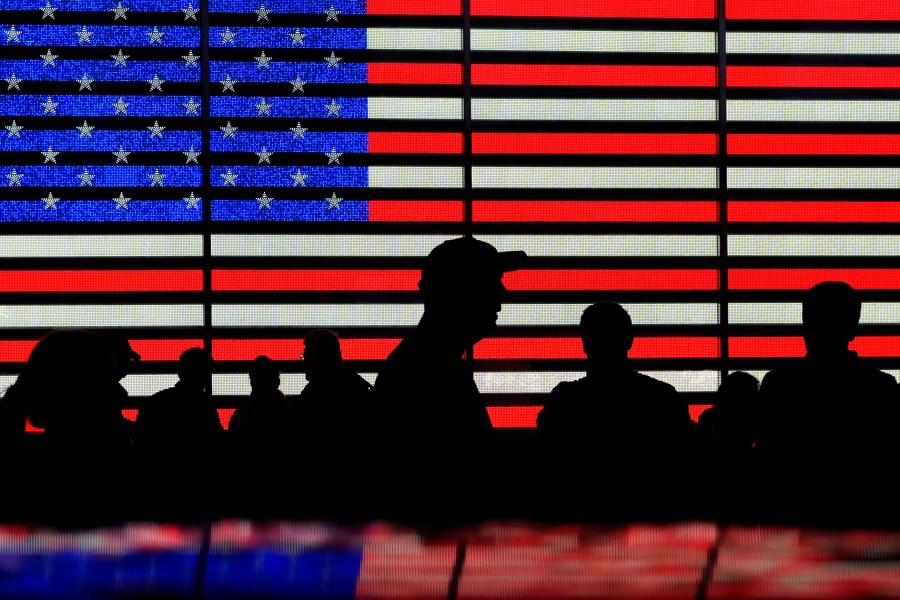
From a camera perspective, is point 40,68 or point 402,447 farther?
point 40,68

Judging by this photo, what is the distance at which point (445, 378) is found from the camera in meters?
1.37

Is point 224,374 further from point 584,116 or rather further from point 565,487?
point 565,487

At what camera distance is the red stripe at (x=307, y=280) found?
16.5 ft

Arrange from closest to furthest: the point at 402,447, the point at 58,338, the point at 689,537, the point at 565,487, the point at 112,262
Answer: the point at 689,537, the point at 402,447, the point at 565,487, the point at 58,338, the point at 112,262

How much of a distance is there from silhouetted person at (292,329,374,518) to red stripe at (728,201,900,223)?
324cm

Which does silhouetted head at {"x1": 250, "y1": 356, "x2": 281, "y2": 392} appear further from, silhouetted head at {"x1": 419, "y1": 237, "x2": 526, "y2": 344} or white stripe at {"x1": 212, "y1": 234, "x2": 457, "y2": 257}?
silhouetted head at {"x1": 419, "y1": 237, "x2": 526, "y2": 344}

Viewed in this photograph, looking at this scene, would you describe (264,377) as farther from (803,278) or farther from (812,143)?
(812,143)

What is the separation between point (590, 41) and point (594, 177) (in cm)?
81

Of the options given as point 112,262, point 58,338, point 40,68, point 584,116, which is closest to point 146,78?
point 40,68

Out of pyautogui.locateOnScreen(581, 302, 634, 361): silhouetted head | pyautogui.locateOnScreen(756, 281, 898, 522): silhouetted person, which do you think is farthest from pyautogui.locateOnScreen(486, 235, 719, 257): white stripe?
pyautogui.locateOnScreen(581, 302, 634, 361): silhouetted head

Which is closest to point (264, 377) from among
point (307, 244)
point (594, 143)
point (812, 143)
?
point (307, 244)

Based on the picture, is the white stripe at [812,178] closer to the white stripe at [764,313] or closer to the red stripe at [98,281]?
the white stripe at [764,313]

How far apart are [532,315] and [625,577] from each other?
4504 mm

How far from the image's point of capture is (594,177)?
5.14 metres
